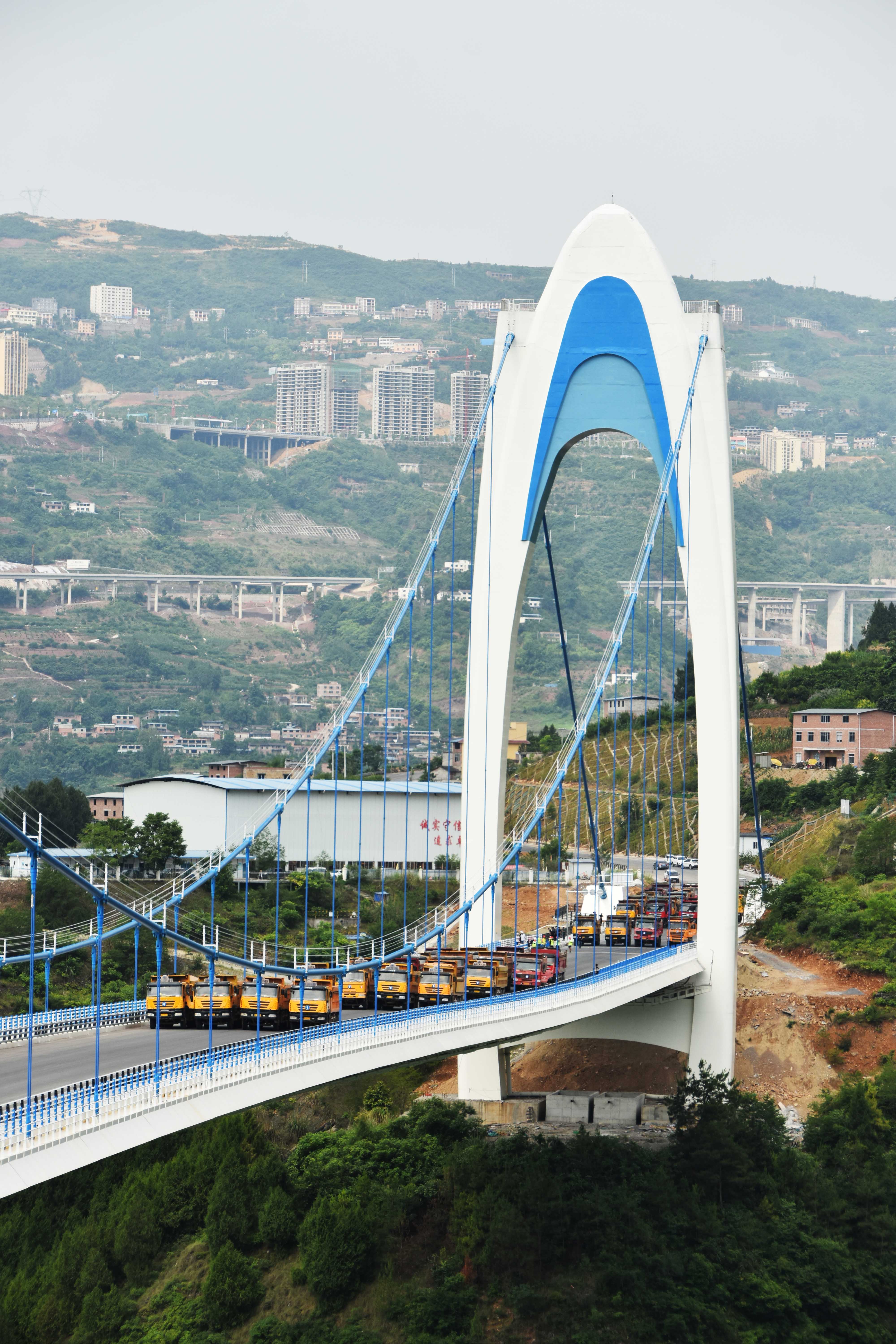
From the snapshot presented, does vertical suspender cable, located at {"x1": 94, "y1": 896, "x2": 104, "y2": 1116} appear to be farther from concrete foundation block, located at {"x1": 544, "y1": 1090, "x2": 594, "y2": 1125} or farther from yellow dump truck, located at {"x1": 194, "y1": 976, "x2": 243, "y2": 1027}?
concrete foundation block, located at {"x1": 544, "y1": 1090, "x2": 594, "y2": 1125}

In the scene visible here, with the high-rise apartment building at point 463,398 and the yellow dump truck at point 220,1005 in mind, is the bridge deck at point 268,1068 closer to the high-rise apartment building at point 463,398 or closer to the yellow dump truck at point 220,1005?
the yellow dump truck at point 220,1005

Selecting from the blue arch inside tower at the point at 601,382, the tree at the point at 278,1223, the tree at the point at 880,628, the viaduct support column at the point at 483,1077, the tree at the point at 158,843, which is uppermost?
the blue arch inside tower at the point at 601,382

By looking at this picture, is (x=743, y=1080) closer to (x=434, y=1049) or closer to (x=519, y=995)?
(x=519, y=995)

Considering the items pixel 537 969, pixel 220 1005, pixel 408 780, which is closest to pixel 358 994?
pixel 220 1005

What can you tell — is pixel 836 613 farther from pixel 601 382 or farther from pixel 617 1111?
pixel 601 382

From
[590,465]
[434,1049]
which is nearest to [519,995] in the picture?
[434,1049]

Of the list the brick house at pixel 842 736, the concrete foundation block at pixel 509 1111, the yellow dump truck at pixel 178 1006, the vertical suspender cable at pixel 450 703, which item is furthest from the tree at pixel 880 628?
the yellow dump truck at pixel 178 1006

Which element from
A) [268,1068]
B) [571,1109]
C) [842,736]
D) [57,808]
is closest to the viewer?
[268,1068]
